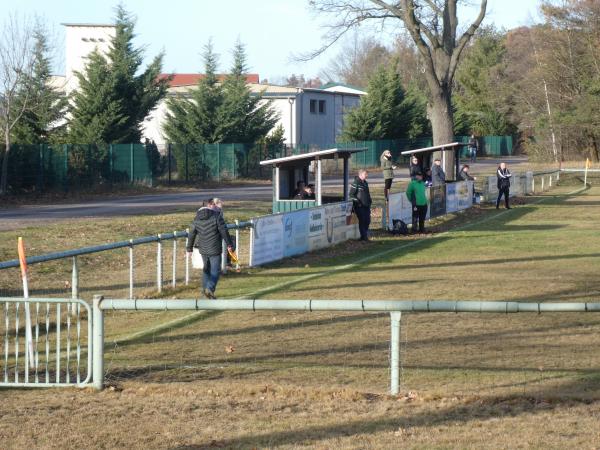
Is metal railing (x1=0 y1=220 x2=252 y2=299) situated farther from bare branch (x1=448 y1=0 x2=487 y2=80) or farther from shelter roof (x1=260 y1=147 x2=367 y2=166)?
bare branch (x1=448 y1=0 x2=487 y2=80)

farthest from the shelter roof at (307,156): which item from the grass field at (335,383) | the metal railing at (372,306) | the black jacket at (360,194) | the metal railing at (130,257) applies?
the metal railing at (372,306)

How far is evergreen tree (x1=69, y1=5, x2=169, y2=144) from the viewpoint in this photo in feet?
146

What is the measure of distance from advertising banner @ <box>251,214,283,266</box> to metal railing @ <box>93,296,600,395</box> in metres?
11.2

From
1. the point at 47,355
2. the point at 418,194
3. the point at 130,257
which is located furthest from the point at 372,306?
the point at 418,194

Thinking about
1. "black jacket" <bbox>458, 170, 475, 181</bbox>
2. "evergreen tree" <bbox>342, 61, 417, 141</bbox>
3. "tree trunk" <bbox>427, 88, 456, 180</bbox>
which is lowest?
"black jacket" <bbox>458, 170, 475, 181</bbox>

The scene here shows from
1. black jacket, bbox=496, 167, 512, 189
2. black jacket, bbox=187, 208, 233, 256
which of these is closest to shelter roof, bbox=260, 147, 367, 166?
black jacket, bbox=187, 208, 233, 256

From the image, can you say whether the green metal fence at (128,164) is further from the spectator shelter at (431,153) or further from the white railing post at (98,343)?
the white railing post at (98,343)

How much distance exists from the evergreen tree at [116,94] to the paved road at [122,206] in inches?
190

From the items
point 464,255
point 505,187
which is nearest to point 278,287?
point 464,255

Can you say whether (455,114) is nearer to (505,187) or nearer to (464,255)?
(505,187)

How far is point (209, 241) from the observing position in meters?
15.5

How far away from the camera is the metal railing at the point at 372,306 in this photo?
8328 millimetres

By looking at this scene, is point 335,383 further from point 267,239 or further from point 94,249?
point 267,239

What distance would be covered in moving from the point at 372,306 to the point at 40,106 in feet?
118
